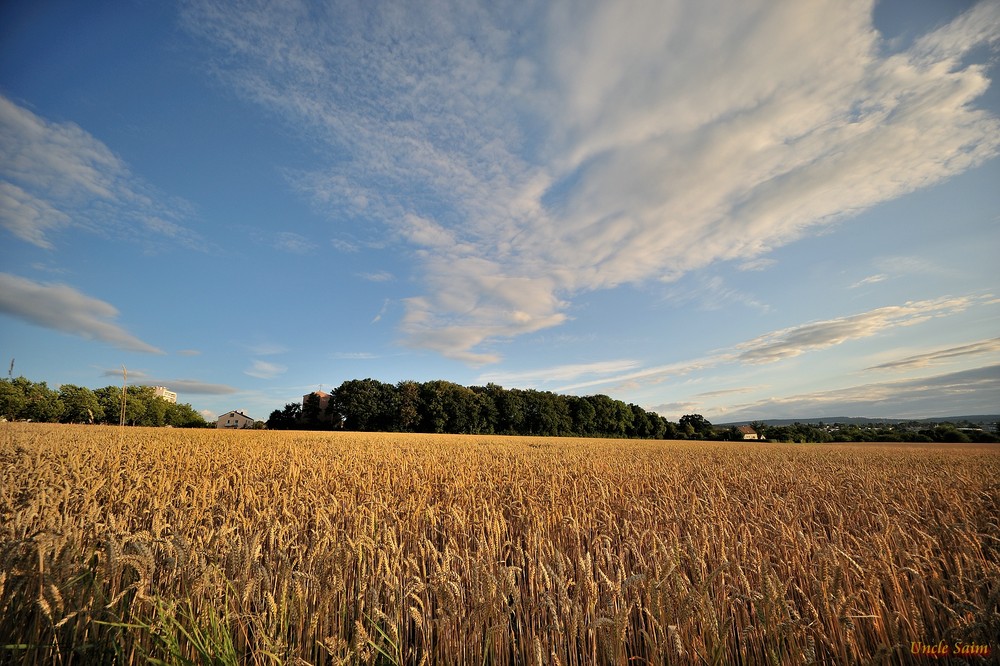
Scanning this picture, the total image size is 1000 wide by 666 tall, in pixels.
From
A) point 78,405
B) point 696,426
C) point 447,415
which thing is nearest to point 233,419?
point 78,405

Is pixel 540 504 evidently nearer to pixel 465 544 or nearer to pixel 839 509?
pixel 465 544

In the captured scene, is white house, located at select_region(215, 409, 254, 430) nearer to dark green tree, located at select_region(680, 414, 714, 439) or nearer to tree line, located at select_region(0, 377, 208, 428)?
tree line, located at select_region(0, 377, 208, 428)

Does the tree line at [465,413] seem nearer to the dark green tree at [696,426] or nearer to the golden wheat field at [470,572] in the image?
the dark green tree at [696,426]

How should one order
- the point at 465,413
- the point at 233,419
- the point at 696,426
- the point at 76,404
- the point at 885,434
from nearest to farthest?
the point at 885,434 → the point at 76,404 → the point at 465,413 → the point at 696,426 → the point at 233,419

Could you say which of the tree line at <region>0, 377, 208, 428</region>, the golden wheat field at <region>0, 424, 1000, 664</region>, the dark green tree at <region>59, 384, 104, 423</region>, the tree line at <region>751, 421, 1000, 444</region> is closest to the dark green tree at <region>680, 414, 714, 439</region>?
the tree line at <region>751, 421, 1000, 444</region>

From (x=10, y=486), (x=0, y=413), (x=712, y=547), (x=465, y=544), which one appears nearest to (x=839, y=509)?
(x=712, y=547)

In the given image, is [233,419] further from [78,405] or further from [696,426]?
[696,426]

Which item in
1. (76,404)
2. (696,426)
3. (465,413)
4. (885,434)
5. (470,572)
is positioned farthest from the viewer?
(696,426)

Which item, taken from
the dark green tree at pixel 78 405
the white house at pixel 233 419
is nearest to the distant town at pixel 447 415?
the dark green tree at pixel 78 405

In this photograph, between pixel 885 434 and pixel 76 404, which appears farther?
pixel 76 404

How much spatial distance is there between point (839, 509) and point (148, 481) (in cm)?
1203

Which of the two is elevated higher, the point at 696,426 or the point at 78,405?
the point at 78,405

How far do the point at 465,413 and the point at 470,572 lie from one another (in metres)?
79.9

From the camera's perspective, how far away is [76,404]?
7388 cm
